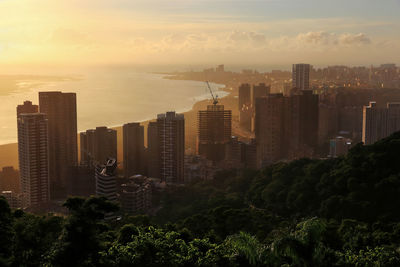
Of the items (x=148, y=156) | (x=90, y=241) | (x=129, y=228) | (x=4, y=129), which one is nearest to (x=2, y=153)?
(x=4, y=129)

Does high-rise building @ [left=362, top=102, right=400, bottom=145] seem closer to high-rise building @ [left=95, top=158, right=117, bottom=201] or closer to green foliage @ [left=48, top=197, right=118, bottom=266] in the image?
high-rise building @ [left=95, top=158, right=117, bottom=201]

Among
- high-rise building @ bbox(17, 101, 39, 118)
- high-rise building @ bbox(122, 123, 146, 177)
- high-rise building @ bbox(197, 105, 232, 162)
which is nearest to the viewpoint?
high-rise building @ bbox(17, 101, 39, 118)

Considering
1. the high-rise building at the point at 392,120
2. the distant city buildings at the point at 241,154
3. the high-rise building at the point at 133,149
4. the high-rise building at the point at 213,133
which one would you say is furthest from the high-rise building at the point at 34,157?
the high-rise building at the point at 392,120

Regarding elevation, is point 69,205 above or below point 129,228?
above

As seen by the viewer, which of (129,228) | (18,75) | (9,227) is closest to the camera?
(9,227)

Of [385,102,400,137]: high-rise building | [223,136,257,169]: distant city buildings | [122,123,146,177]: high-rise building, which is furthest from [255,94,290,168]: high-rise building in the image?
[122,123,146,177]: high-rise building

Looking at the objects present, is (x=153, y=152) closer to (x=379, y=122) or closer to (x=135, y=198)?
(x=135, y=198)

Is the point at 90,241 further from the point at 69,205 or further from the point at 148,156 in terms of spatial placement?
the point at 148,156
